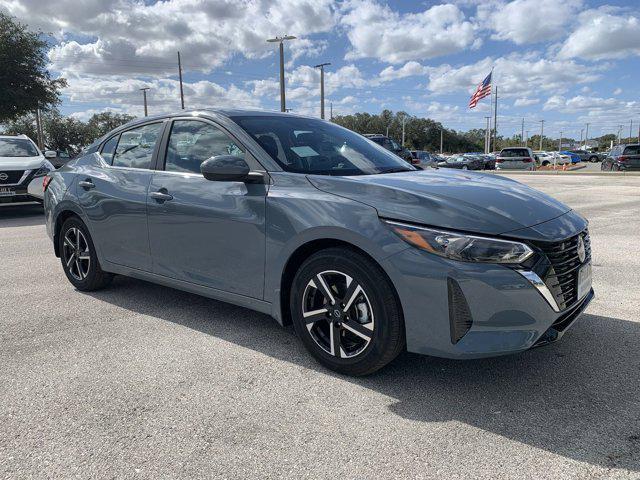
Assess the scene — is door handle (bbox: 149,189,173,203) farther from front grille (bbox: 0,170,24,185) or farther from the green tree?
the green tree

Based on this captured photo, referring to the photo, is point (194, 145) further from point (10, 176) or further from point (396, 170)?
point (10, 176)

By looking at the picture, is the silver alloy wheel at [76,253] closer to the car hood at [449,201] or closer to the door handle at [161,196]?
→ the door handle at [161,196]

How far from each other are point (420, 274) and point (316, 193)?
0.83m

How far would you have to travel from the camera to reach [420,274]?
8.68 ft

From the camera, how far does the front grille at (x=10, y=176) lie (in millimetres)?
10727

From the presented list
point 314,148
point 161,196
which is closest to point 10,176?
point 161,196

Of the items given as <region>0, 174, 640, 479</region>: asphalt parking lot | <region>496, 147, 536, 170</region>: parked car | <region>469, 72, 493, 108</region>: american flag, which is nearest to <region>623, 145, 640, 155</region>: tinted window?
<region>496, 147, 536, 170</region>: parked car

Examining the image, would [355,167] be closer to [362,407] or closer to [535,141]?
[362,407]

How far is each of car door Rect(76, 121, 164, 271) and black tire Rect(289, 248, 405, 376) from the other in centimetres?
158

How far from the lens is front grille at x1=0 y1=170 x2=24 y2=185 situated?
10727 mm

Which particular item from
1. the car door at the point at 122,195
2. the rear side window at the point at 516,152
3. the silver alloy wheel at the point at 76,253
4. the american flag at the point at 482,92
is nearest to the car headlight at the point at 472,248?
the car door at the point at 122,195

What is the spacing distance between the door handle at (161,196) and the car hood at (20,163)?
864 centimetres

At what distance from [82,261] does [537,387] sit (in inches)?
157

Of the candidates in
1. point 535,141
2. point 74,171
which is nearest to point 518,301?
point 74,171
